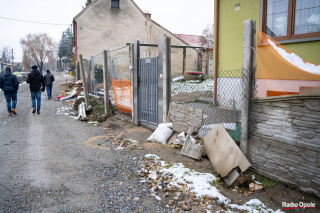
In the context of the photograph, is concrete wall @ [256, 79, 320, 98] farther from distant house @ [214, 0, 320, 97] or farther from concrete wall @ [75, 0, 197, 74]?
concrete wall @ [75, 0, 197, 74]

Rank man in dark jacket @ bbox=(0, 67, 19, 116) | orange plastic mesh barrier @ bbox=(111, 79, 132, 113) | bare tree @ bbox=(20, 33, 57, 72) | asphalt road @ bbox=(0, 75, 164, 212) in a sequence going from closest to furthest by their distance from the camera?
asphalt road @ bbox=(0, 75, 164, 212) → orange plastic mesh barrier @ bbox=(111, 79, 132, 113) → man in dark jacket @ bbox=(0, 67, 19, 116) → bare tree @ bbox=(20, 33, 57, 72)

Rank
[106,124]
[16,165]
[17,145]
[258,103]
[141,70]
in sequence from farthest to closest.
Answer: [106,124], [141,70], [17,145], [16,165], [258,103]

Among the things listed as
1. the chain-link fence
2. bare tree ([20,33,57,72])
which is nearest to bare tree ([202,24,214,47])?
the chain-link fence

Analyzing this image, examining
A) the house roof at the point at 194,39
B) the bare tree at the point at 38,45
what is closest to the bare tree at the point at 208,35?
the house roof at the point at 194,39

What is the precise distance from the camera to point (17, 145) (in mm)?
5934

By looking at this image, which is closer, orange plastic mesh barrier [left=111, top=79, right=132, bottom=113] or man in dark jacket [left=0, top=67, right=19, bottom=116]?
orange plastic mesh barrier [left=111, top=79, right=132, bottom=113]

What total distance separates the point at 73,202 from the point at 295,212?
2.80 meters

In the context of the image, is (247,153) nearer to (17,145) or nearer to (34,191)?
(34,191)

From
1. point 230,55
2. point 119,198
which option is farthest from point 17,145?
point 230,55

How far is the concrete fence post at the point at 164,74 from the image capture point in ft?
19.6

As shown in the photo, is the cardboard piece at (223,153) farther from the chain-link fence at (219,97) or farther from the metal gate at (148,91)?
the metal gate at (148,91)

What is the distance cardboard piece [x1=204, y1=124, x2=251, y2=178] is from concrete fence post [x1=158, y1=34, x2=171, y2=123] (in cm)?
179

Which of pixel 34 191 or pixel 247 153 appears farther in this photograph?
pixel 247 153

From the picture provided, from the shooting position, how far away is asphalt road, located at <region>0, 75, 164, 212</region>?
3295mm
